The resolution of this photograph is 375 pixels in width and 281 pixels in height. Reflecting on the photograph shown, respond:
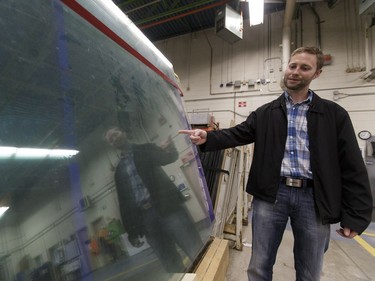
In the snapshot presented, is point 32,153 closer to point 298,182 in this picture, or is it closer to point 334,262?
point 298,182

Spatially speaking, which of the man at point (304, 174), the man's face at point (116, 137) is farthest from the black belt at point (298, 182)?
the man's face at point (116, 137)

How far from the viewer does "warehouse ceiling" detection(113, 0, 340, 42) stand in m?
3.91

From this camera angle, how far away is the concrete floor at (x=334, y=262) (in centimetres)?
167

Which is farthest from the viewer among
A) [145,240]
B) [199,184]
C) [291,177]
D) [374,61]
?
[374,61]

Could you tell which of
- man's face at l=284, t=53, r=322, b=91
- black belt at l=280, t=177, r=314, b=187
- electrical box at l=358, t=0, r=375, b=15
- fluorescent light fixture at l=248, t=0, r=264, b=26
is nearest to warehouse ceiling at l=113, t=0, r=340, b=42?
fluorescent light fixture at l=248, t=0, r=264, b=26

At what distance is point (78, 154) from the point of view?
454 millimetres

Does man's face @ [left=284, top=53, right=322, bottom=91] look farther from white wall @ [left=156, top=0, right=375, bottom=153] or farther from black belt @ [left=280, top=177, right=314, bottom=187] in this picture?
white wall @ [left=156, top=0, right=375, bottom=153]

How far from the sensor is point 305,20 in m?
4.55

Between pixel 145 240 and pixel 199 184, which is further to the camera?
pixel 199 184

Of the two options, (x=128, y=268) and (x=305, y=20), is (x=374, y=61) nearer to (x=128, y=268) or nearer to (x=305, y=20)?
(x=305, y=20)

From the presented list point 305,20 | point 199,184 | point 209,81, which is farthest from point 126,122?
point 305,20

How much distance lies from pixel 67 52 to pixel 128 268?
0.51 m

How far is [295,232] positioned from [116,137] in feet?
3.13

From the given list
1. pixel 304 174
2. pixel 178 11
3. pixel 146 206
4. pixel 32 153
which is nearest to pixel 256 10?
pixel 178 11
